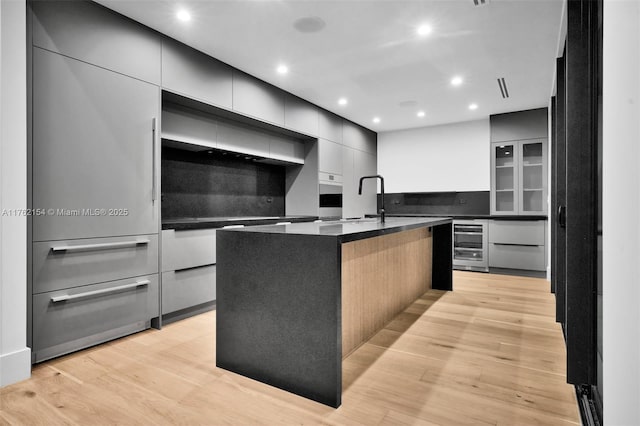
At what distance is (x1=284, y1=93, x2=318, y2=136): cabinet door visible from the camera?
4488mm

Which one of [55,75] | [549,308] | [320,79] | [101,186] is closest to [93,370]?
[101,186]

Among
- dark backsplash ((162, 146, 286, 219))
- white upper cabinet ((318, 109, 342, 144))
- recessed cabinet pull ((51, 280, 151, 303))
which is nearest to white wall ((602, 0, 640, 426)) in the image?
recessed cabinet pull ((51, 280, 151, 303))

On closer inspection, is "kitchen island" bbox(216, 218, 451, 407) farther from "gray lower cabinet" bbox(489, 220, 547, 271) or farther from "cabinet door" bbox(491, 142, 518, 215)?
"cabinet door" bbox(491, 142, 518, 215)

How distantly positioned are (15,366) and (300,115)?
12.3 feet

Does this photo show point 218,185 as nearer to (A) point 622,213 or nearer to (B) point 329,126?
(B) point 329,126

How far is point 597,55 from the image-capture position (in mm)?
1702

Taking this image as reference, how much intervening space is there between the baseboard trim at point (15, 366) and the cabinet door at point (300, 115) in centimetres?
330

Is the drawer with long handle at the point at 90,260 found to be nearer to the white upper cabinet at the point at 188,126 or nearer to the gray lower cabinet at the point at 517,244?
the white upper cabinet at the point at 188,126

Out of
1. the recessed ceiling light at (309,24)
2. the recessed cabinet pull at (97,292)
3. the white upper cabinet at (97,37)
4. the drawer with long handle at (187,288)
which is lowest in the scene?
the drawer with long handle at (187,288)

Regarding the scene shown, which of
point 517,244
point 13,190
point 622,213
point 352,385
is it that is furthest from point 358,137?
point 622,213

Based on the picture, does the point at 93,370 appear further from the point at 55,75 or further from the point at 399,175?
the point at 399,175

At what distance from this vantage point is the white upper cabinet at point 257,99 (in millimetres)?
3738

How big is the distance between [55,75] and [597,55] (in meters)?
3.05

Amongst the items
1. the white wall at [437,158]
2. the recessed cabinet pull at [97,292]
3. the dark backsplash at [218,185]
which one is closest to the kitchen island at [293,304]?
the recessed cabinet pull at [97,292]
